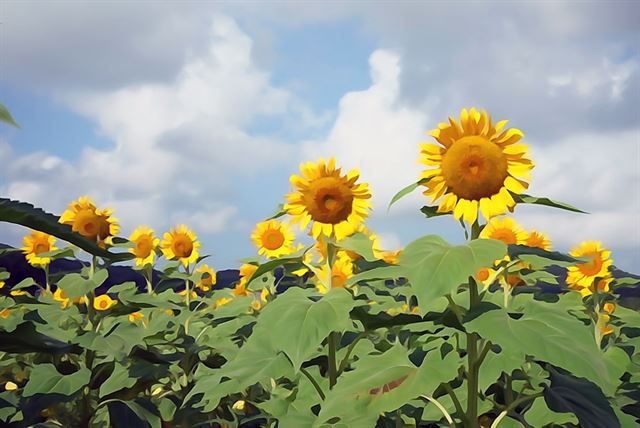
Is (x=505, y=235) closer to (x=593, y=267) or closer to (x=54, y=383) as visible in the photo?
(x=593, y=267)

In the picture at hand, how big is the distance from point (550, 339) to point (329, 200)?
4.16 ft

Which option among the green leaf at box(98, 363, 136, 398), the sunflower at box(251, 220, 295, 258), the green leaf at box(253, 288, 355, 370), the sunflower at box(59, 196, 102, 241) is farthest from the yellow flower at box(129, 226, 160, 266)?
the green leaf at box(253, 288, 355, 370)

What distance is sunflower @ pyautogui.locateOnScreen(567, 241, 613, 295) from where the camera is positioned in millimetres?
5547

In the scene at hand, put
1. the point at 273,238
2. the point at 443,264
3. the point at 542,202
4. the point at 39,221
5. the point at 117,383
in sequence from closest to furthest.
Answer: the point at 39,221, the point at 443,264, the point at 542,202, the point at 117,383, the point at 273,238

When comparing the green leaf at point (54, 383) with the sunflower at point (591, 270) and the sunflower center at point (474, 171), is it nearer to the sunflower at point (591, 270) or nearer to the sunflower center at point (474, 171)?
the sunflower center at point (474, 171)

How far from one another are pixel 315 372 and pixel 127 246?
1649mm

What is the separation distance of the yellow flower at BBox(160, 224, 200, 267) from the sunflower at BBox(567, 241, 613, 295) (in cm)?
331

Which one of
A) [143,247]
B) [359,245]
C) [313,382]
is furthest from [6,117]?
[143,247]

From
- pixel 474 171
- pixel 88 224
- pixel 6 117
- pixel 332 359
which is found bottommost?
pixel 6 117

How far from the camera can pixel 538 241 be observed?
15.2ft

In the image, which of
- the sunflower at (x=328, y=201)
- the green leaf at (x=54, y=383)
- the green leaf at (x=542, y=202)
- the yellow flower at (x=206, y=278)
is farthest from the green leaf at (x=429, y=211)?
the yellow flower at (x=206, y=278)

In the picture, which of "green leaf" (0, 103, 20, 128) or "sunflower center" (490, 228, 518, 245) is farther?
"sunflower center" (490, 228, 518, 245)

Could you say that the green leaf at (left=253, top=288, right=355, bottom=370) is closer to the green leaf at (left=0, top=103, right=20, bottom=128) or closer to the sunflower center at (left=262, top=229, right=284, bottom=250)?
the green leaf at (left=0, top=103, right=20, bottom=128)

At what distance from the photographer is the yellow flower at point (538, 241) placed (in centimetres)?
457
